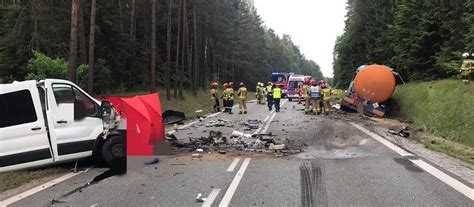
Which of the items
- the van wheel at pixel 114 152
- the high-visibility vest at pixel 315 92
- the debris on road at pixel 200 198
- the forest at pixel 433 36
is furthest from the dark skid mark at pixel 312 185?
the high-visibility vest at pixel 315 92

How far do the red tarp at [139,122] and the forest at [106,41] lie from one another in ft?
26.4

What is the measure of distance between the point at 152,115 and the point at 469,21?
15.0 meters

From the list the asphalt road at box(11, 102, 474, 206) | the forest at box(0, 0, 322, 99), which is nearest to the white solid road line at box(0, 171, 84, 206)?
the asphalt road at box(11, 102, 474, 206)

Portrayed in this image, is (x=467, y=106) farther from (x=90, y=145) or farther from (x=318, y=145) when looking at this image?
(x=90, y=145)

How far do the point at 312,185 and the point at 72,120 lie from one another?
4.55 meters

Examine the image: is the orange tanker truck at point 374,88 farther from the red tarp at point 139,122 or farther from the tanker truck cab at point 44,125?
the tanker truck cab at point 44,125

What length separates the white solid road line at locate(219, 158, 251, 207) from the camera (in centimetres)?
641

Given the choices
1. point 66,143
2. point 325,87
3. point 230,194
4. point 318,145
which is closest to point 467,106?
point 318,145

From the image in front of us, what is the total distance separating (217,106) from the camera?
27.3 m

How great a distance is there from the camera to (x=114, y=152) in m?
9.27

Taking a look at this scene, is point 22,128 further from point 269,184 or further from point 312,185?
point 312,185

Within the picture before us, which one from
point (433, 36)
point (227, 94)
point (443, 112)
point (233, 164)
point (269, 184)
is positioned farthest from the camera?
point (227, 94)

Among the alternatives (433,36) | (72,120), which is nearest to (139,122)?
(72,120)

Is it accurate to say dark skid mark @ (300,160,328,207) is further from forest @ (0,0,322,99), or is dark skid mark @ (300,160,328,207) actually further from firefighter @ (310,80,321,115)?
firefighter @ (310,80,321,115)
